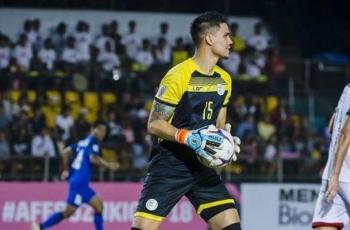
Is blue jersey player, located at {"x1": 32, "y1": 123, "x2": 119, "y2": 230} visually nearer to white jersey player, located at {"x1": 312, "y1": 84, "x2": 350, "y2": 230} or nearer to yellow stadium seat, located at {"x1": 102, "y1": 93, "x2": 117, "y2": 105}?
yellow stadium seat, located at {"x1": 102, "y1": 93, "x2": 117, "y2": 105}

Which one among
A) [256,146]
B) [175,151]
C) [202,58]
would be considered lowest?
[256,146]

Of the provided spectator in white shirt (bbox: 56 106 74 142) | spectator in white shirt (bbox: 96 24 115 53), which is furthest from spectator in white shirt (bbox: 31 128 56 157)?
spectator in white shirt (bbox: 96 24 115 53)

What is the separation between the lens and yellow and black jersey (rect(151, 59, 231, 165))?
6977 millimetres

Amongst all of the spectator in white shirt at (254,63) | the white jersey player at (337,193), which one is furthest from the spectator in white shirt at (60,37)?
the white jersey player at (337,193)

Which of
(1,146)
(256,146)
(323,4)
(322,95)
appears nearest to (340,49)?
(323,4)

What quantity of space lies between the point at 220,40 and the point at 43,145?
9.94 meters

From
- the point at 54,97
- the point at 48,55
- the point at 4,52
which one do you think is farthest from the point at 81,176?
the point at 4,52

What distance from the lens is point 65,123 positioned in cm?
1716

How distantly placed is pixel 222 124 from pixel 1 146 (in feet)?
31.3

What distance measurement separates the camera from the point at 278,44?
837 inches

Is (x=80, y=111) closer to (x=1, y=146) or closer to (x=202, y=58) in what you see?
(x=1, y=146)

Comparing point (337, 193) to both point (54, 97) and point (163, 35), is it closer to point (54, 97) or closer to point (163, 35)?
point (54, 97)

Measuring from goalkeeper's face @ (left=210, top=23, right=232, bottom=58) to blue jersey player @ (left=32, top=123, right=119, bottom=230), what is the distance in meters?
6.74

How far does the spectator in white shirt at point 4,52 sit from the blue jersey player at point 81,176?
4.07 metres
